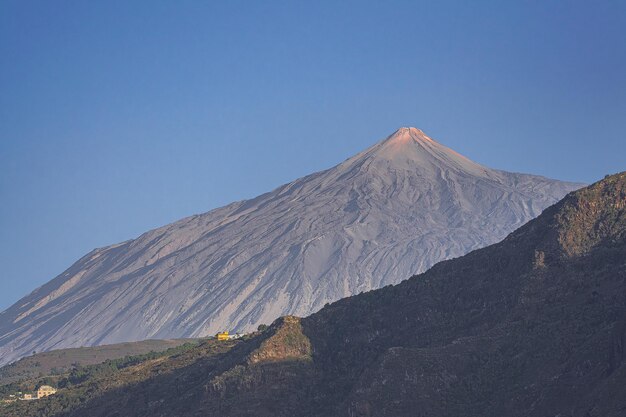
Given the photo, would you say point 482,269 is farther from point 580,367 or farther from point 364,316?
point 580,367

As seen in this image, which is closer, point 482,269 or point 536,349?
point 536,349

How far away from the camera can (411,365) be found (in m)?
104

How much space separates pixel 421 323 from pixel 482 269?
285 inches

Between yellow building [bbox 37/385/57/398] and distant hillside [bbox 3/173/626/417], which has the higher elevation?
yellow building [bbox 37/385/57/398]

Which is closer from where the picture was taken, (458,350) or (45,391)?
(458,350)

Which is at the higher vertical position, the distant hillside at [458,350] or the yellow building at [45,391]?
the yellow building at [45,391]

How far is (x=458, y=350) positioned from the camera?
349 feet

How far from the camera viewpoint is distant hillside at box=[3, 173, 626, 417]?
9606 centimetres

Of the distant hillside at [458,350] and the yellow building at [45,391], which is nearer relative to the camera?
the distant hillside at [458,350]

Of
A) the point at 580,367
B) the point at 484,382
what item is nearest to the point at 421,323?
the point at 484,382

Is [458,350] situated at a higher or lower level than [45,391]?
lower

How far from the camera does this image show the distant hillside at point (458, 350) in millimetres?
96062

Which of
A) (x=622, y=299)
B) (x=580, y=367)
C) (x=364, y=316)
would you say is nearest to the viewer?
(x=580, y=367)

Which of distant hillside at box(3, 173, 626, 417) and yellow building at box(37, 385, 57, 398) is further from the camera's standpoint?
yellow building at box(37, 385, 57, 398)
